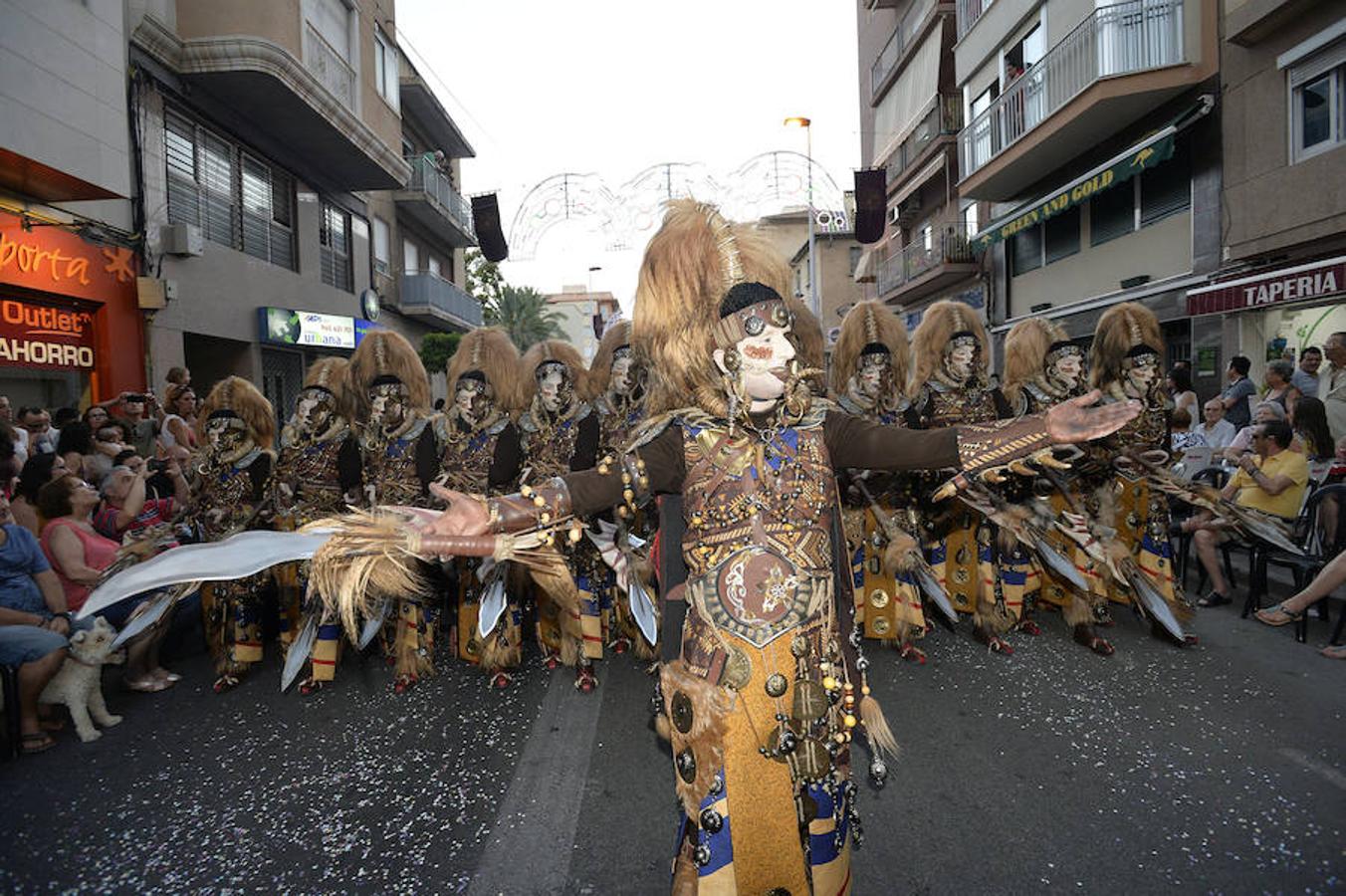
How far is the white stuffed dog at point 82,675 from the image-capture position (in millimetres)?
4270

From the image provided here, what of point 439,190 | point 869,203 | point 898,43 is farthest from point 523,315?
point 869,203

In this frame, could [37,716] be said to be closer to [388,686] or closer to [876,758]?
[388,686]

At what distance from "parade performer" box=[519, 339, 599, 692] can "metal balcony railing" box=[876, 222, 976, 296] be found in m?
16.7

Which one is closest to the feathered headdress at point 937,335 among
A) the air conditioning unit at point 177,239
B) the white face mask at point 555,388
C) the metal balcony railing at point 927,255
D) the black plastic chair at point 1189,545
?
the white face mask at point 555,388

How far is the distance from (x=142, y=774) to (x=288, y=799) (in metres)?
0.95

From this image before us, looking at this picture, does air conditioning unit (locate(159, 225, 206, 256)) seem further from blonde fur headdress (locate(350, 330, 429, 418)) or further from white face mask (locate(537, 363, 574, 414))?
white face mask (locate(537, 363, 574, 414))

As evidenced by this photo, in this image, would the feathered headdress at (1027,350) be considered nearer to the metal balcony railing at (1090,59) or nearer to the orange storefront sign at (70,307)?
the metal balcony railing at (1090,59)

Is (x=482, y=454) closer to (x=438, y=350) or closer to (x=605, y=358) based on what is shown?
(x=605, y=358)

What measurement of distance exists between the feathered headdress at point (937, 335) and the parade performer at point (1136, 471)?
3.14 ft

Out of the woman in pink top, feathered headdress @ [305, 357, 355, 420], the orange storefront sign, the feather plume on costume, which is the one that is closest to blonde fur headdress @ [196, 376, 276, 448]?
feathered headdress @ [305, 357, 355, 420]

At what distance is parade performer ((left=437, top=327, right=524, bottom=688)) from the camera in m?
5.16

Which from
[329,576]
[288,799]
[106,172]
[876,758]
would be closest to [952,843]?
[876,758]

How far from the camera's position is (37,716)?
4.28m

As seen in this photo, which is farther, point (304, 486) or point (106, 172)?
point (106, 172)
